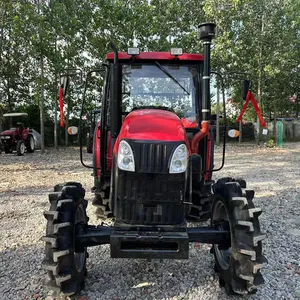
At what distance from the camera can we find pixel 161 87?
385cm

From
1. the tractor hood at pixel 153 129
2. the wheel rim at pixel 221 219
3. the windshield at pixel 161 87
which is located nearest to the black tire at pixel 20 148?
the windshield at pixel 161 87

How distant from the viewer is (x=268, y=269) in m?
3.33

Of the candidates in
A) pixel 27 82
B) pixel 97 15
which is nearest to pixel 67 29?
pixel 97 15

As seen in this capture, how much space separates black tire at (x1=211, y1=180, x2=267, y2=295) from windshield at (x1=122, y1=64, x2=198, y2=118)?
1337 mm

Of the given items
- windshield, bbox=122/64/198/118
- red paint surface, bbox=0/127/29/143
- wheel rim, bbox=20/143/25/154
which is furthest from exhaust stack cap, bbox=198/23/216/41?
red paint surface, bbox=0/127/29/143

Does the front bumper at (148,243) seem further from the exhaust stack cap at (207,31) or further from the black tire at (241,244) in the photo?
the exhaust stack cap at (207,31)

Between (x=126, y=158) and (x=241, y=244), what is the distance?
1166 mm

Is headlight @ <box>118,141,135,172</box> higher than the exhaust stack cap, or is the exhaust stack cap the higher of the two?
the exhaust stack cap

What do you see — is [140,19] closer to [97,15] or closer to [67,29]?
[97,15]

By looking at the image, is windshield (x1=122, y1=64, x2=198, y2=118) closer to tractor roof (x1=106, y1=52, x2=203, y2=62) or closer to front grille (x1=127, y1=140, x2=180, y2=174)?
tractor roof (x1=106, y1=52, x2=203, y2=62)

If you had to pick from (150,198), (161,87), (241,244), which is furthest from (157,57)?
(241,244)

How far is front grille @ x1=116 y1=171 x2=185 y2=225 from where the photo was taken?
2643 millimetres

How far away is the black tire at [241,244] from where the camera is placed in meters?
2.62

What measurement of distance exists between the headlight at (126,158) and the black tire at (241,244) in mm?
949
